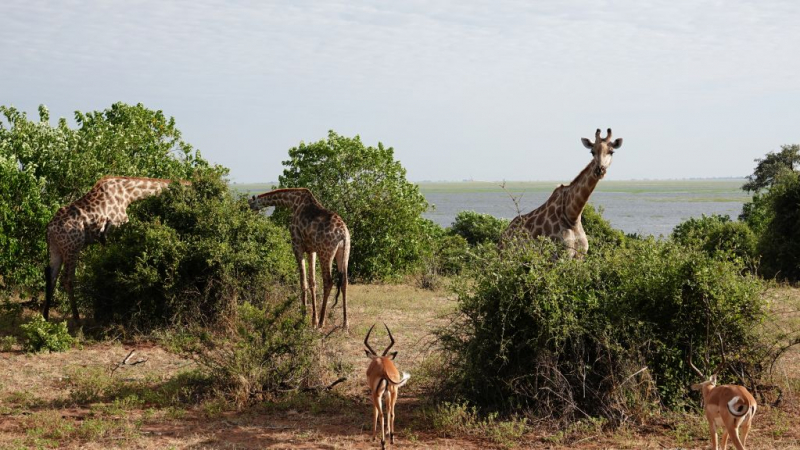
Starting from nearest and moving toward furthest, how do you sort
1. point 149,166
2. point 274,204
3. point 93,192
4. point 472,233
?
point 93,192
point 274,204
point 149,166
point 472,233

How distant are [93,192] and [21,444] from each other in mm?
6842

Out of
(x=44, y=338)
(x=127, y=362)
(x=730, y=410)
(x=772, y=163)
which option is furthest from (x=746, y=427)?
(x=772, y=163)

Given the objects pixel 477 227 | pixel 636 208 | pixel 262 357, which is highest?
pixel 477 227

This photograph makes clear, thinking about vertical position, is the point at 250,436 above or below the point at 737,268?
below

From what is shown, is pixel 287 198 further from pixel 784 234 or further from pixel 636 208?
pixel 636 208

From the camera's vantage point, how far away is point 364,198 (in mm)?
20297

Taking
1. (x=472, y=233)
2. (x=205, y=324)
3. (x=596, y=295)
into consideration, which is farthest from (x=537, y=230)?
(x=472, y=233)

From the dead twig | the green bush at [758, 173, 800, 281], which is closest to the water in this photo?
the green bush at [758, 173, 800, 281]

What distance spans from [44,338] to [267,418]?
15.1 feet

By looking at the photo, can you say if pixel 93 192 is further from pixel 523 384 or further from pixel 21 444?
pixel 523 384

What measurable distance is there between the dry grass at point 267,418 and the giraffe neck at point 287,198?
12.6 ft

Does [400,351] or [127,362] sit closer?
[127,362]

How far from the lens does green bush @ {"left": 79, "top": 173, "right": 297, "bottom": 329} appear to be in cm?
1201

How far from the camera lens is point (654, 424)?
7711 millimetres
